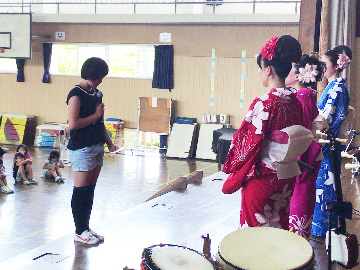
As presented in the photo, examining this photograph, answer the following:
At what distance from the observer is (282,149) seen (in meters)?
2.38

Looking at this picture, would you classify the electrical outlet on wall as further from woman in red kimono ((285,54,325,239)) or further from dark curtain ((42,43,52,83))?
woman in red kimono ((285,54,325,239))

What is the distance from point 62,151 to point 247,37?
4.86 m

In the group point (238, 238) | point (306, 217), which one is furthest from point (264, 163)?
point (306, 217)

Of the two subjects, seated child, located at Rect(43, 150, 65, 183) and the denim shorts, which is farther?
seated child, located at Rect(43, 150, 65, 183)

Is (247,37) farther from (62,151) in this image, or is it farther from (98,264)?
(98,264)

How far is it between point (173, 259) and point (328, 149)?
92.5 inches

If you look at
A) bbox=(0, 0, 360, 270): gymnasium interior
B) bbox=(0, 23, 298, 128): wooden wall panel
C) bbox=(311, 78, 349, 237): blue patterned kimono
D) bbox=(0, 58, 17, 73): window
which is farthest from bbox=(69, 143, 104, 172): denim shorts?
bbox=(0, 58, 17, 73): window

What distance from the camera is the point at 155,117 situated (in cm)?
1271

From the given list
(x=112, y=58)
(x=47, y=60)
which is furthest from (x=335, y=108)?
(x=47, y=60)

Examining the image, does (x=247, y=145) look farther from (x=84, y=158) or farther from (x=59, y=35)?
(x=59, y=35)

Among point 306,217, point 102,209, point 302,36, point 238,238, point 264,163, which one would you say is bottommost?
point 102,209

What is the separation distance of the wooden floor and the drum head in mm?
1279

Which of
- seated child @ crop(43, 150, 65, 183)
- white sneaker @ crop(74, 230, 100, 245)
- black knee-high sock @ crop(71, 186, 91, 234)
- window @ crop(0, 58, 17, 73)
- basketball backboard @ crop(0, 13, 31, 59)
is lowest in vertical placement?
seated child @ crop(43, 150, 65, 183)

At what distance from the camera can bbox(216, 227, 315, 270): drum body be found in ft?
5.89
